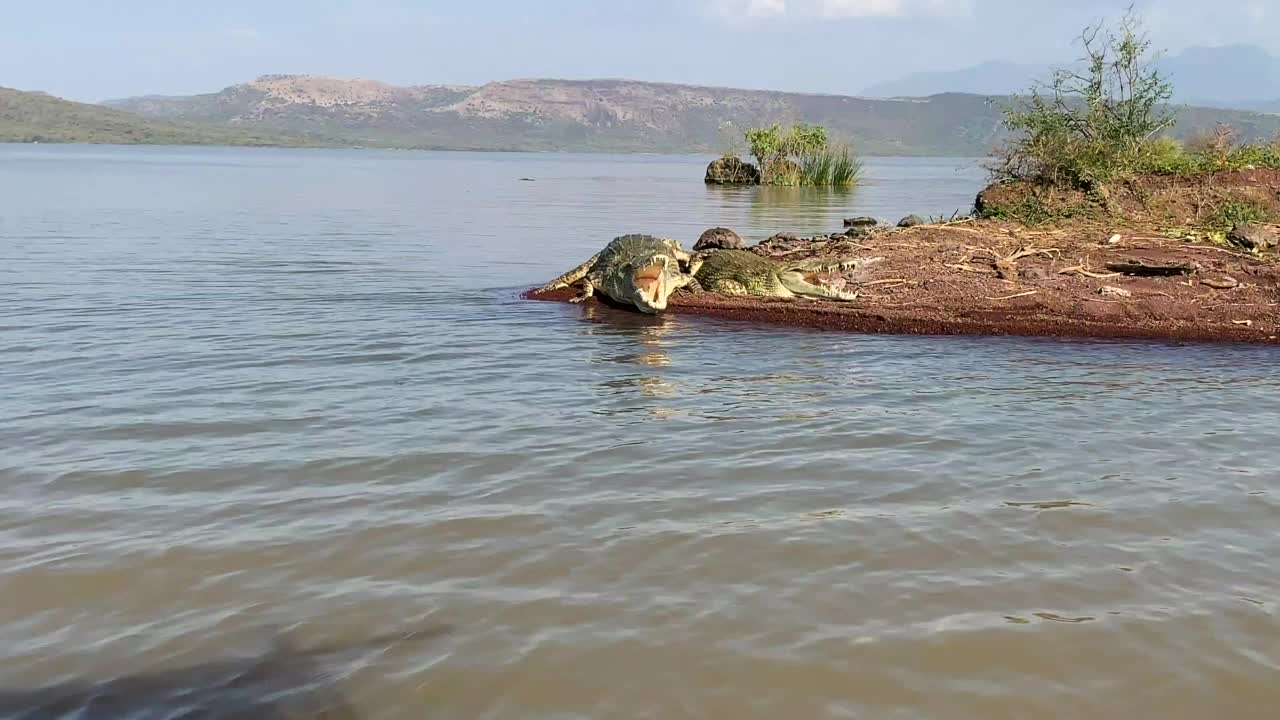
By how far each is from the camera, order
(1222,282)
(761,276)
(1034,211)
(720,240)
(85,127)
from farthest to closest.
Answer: (85,127), (720,240), (1034,211), (761,276), (1222,282)

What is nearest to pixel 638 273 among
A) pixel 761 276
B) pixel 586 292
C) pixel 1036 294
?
pixel 586 292

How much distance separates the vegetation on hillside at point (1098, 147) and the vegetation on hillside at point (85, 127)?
126 meters

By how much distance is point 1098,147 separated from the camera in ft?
53.1

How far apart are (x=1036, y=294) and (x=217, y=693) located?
945 centimetres

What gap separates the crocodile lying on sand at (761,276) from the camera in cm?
1169

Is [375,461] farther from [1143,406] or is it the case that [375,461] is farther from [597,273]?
[597,273]

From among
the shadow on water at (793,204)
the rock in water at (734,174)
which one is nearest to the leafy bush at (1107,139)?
the shadow on water at (793,204)

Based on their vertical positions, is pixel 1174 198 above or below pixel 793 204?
above

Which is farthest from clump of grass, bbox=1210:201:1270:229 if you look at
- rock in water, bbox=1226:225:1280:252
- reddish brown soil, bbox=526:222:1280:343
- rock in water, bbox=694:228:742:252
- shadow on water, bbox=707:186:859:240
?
shadow on water, bbox=707:186:859:240

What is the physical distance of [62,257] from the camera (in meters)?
16.1

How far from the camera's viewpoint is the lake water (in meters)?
3.63

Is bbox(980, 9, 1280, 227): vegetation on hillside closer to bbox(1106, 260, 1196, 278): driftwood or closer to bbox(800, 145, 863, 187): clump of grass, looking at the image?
bbox(1106, 260, 1196, 278): driftwood

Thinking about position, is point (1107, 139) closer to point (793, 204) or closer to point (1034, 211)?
point (1034, 211)

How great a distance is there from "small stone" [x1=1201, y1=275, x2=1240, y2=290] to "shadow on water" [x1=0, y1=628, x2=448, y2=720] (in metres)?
10.0
